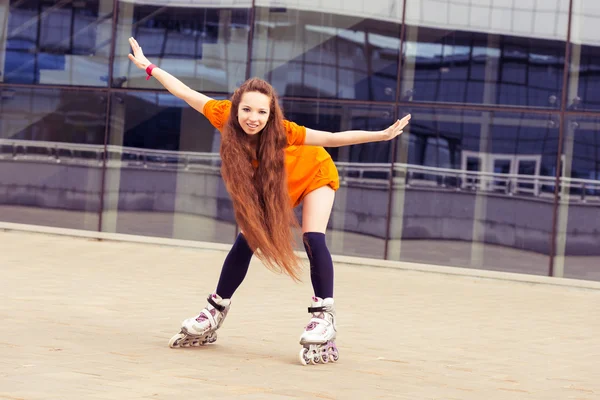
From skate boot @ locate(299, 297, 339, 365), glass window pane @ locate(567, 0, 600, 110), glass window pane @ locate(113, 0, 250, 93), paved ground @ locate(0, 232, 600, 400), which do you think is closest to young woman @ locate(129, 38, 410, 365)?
skate boot @ locate(299, 297, 339, 365)

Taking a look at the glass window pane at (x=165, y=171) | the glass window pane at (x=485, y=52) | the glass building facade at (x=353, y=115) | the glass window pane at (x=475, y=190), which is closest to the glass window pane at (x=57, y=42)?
the glass building facade at (x=353, y=115)

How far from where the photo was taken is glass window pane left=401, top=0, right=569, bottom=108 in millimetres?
12336

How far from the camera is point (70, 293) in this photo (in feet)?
26.3

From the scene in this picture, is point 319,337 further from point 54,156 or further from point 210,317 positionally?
point 54,156

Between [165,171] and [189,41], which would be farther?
[165,171]

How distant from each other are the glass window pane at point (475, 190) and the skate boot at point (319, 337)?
7.31 meters

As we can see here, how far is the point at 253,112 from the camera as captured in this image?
17.7 ft

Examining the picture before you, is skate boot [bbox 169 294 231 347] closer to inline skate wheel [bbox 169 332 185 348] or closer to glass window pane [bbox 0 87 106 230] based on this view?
inline skate wheel [bbox 169 332 185 348]

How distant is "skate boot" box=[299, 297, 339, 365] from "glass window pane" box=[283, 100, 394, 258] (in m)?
7.37

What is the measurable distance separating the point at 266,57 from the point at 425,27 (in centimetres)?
198

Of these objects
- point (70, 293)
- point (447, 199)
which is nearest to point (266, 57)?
point (447, 199)

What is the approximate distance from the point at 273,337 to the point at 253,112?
5.22 feet

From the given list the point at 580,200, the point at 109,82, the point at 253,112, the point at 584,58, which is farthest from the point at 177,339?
the point at 109,82

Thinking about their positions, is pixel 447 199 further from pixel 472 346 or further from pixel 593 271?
pixel 472 346
